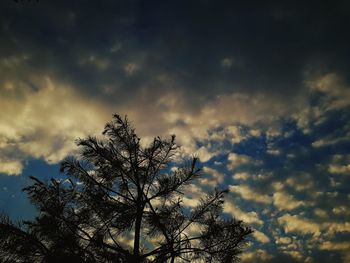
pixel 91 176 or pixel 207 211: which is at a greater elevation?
pixel 91 176

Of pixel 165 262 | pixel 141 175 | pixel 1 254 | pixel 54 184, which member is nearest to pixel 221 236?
pixel 165 262

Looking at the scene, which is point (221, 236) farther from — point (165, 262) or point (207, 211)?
point (165, 262)

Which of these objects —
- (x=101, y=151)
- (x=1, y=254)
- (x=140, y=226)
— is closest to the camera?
(x=1, y=254)

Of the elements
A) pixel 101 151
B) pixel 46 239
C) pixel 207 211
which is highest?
pixel 101 151

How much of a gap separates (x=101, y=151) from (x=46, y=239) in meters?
2.23

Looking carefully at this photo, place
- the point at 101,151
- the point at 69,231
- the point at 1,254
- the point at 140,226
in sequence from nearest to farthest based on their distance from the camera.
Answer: the point at 1,254
the point at 69,231
the point at 140,226
the point at 101,151

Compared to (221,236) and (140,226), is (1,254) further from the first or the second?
(221,236)

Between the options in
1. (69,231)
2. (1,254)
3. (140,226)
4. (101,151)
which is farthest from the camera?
(101,151)

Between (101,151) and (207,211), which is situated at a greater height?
(101,151)

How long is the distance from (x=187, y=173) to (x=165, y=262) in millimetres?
2049

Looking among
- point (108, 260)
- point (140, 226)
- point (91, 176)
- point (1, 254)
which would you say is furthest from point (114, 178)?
point (1, 254)

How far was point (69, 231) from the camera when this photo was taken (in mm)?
6371

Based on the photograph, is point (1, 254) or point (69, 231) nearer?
point (1, 254)

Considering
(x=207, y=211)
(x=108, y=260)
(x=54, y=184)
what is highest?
(x=54, y=184)
